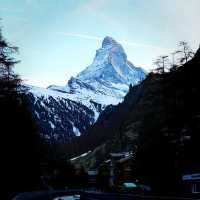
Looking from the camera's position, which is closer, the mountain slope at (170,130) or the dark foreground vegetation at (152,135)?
the dark foreground vegetation at (152,135)

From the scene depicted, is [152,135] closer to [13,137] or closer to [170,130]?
[170,130]

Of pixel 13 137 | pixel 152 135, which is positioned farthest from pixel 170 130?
pixel 13 137

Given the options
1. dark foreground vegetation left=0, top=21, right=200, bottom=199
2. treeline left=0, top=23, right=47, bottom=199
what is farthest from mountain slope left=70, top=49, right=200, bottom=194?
treeline left=0, top=23, right=47, bottom=199

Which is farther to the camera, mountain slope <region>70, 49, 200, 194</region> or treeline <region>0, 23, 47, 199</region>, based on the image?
mountain slope <region>70, 49, 200, 194</region>

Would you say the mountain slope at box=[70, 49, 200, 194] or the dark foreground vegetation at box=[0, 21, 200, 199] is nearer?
the dark foreground vegetation at box=[0, 21, 200, 199]

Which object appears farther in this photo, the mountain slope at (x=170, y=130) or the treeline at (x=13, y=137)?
the mountain slope at (x=170, y=130)

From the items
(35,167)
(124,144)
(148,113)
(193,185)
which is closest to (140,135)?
(148,113)

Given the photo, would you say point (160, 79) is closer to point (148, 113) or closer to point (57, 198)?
point (148, 113)

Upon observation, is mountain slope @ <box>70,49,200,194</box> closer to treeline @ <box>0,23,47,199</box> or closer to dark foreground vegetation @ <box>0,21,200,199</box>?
dark foreground vegetation @ <box>0,21,200,199</box>

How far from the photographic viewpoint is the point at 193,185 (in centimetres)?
6022

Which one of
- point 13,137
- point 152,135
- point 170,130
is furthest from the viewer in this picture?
point 152,135

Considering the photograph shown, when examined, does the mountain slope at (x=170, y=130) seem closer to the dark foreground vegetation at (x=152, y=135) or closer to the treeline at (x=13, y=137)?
the dark foreground vegetation at (x=152, y=135)

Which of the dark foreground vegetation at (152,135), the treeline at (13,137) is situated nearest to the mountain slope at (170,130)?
the dark foreground vegetation at (152,135)

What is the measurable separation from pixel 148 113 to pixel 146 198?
36666 mm
